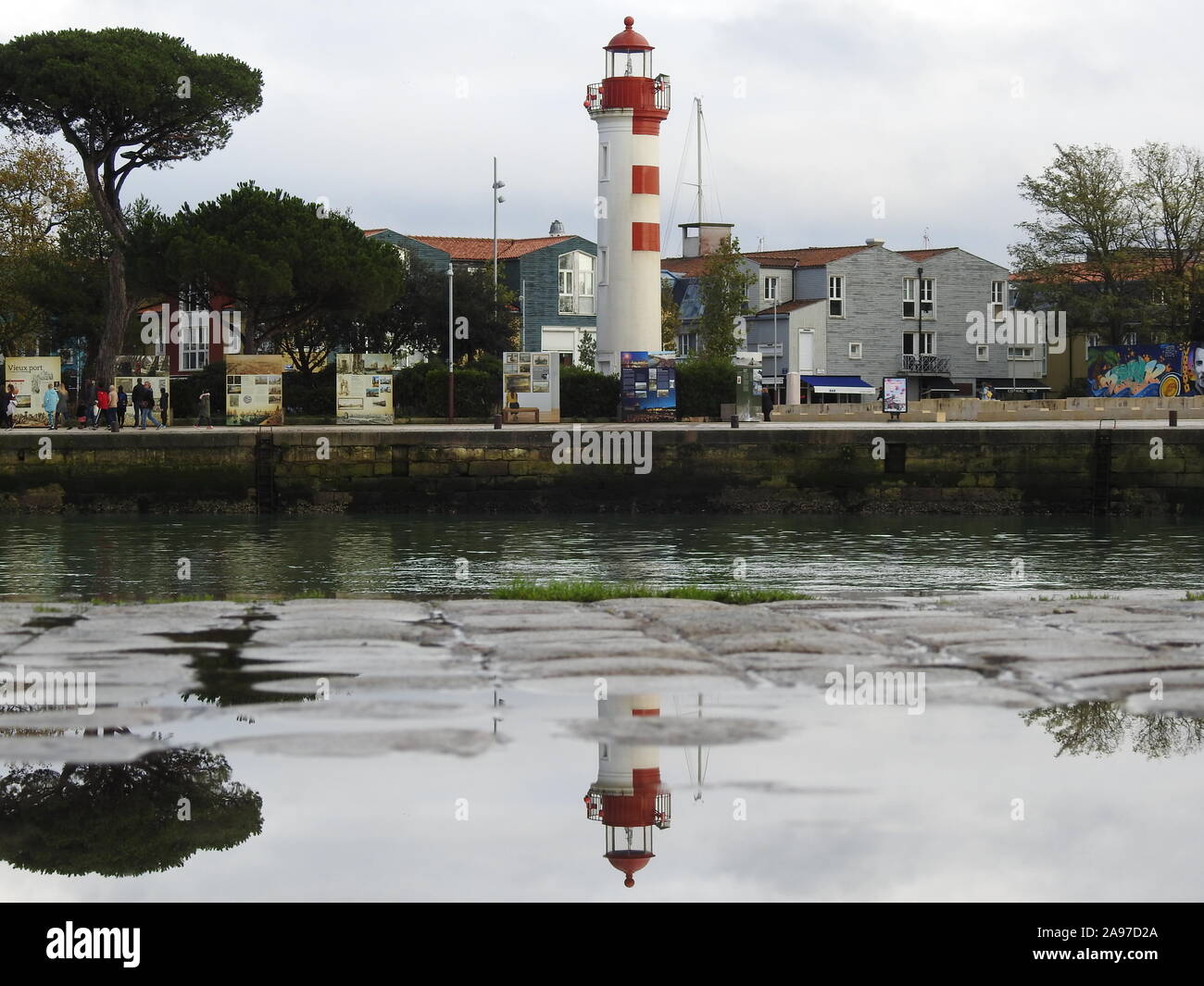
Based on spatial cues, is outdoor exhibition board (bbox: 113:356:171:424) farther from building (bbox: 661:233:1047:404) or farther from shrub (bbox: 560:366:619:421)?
building (bbox: 661:233:1047:404)

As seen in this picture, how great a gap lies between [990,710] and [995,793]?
49.5 inches

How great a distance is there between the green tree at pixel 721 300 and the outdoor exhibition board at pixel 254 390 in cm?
2579

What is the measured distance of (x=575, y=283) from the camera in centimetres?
7294

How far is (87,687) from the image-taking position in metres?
6.52

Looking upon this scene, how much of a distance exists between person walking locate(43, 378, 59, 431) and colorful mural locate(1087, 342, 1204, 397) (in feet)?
134

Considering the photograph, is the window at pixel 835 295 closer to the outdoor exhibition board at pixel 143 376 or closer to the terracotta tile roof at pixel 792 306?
the terracotta tile roof at pixel 792 306

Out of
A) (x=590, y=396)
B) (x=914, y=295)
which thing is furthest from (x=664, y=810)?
(x=914, y=295)

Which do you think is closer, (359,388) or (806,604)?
(806,604)

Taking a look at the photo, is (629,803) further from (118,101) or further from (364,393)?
(118,101)

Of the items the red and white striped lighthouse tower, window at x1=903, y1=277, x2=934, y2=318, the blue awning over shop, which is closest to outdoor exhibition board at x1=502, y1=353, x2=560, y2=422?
the blue awning over shop

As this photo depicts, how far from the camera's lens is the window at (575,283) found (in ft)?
238

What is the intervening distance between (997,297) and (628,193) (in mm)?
33901
